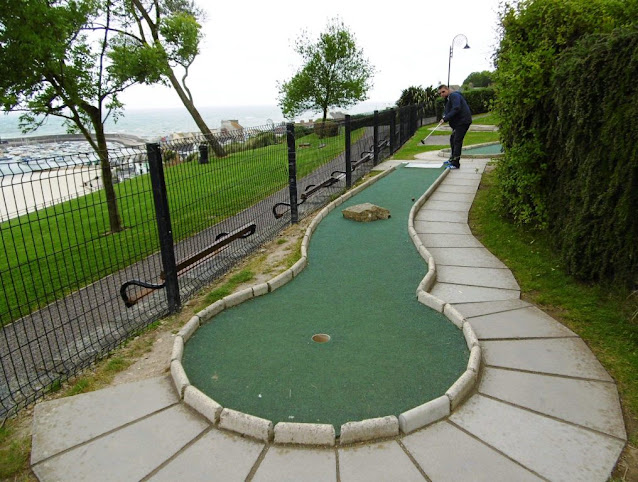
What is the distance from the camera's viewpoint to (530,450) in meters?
2.69

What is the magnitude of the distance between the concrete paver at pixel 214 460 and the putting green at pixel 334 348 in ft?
0.81

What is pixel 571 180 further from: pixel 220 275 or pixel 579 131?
pixel 220 275

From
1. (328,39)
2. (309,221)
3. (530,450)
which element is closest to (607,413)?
(530,450)

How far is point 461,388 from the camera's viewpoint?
3178 millimetres

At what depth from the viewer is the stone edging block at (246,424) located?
2846mm

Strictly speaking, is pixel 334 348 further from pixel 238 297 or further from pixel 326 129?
pixel 326 129

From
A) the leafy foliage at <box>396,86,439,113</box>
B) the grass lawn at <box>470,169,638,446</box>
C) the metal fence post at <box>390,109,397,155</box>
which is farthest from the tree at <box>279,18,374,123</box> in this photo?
the grass lawn at <box>470,169,638,446</box>

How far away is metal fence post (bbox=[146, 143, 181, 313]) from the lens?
4414 millimetres

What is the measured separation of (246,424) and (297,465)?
0.46 metres

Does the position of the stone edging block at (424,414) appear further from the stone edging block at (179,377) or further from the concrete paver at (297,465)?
the stone edging block at (179,377)

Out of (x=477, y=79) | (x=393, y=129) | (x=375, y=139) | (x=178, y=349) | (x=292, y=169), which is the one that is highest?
(x=477, y=79)

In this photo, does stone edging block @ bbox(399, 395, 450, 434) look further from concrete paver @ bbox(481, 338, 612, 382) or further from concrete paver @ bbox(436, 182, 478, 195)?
concrete paver @ bbox(436, 182, 478, 195)

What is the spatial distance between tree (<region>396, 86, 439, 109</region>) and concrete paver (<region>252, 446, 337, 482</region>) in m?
29.1

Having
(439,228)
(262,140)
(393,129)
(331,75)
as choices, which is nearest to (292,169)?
(262,140)
